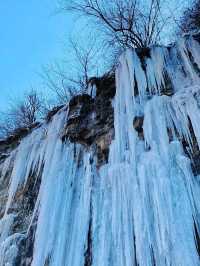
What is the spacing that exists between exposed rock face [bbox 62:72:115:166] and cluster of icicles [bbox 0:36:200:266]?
0.40ft

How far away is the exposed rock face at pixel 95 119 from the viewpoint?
382 centimetres

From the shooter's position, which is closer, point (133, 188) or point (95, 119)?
point (133, 188)

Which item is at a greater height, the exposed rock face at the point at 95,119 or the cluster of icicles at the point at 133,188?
the exposed rock face at the point at 95,119

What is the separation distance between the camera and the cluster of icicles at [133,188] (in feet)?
8.73

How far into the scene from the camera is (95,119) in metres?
4.14

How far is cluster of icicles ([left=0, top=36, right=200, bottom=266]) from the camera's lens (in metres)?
2.66

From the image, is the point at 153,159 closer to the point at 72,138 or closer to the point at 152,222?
the point at 152,222

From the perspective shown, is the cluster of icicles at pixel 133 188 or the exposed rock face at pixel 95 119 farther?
the exposed rock face at pixel 95 119

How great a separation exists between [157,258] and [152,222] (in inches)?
11.7

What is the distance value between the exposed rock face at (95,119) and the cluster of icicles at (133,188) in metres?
0.12

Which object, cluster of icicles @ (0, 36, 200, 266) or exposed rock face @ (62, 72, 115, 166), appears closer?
cluster of icicles @ (0, 36, 200, 266)

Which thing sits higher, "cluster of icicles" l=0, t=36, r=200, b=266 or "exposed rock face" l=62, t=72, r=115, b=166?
"exposed rock face" l=62, t=72, r=115, b=166

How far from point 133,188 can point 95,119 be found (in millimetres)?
1304

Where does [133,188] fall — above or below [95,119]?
below
